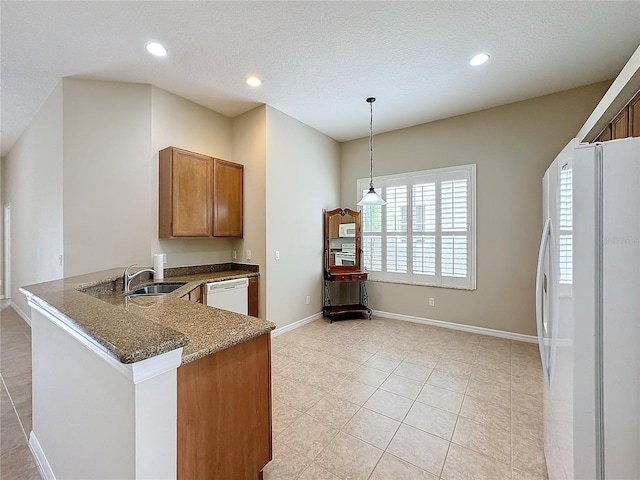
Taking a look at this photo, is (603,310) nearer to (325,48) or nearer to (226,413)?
(226,413)

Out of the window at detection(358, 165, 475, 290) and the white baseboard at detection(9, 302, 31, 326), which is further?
the white baseboard at detection(9, 302, 31, 326)

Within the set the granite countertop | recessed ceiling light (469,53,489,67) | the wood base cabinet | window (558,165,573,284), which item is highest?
recessed ceiling light (469,53,489,67)

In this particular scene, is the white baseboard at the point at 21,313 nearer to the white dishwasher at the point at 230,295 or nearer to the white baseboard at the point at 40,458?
the white dishwasher at the point at 230,295

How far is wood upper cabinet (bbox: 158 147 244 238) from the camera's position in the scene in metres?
3.23

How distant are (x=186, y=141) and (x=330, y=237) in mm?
2563

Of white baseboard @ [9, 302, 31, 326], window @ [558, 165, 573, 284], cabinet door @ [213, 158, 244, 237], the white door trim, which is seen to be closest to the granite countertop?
window @ [558, 165, 573, 284]

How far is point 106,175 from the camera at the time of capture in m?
3.20

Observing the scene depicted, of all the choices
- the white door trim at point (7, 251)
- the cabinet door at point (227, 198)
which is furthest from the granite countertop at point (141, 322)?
the white door trim at point (7, 251)

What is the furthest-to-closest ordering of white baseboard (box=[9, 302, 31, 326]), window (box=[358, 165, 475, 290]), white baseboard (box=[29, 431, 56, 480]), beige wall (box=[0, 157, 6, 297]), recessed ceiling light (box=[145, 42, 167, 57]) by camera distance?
beige wall (box=[0, 157, 6, 297]) → white baseboard (box=[9, 302, 31, 326]) → window (box=[358, 165, 475, 290]) → recessed ceiling light (box=[145, 42, 167, 57]) → white baseboard (box=[29, 431, 56, 480])

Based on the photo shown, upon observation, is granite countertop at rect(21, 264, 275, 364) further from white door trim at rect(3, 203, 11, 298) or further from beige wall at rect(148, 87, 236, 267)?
white door trim at rect(3, 203, 11, 298)

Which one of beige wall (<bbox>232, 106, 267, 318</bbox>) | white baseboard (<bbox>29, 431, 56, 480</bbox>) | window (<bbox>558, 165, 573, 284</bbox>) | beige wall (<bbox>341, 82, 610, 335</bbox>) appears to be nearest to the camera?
window (<bbox>558, 165, 573, 284</bbox>)

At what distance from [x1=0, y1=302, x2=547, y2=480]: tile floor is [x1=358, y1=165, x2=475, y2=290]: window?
1021 mm

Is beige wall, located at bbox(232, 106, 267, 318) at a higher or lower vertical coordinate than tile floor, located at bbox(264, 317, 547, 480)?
higher

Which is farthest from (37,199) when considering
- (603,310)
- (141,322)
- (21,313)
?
(603,310)
